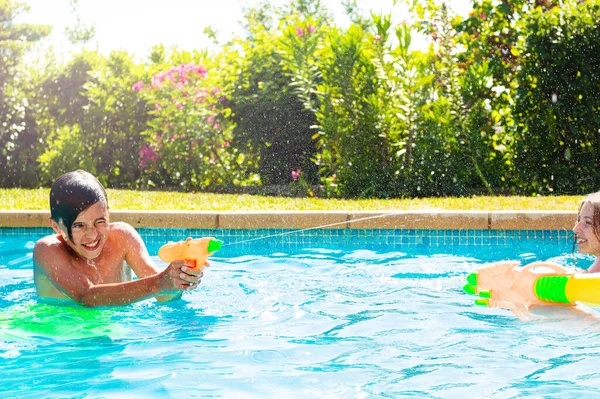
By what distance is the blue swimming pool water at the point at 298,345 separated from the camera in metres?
3.70

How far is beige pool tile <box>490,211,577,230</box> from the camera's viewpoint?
7480 mm

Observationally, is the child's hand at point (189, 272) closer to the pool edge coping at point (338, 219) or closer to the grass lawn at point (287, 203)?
the pool edge coping at point (338, 219)

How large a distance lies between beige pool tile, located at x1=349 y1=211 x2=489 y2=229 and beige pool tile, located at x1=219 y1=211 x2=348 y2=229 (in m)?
0.14

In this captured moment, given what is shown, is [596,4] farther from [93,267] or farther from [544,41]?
[93,267]

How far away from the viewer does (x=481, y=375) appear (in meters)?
3.84

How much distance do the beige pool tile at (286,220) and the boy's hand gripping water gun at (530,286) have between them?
416 centimetres

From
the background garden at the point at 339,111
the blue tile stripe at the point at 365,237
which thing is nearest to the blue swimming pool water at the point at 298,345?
the blue tile stripe at the point at 365,237

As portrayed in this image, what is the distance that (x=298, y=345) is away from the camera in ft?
14.5

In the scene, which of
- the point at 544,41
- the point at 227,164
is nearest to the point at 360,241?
the point at 544,41

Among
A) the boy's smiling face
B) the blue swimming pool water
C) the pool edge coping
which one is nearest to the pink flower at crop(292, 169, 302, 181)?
the pool edge coping

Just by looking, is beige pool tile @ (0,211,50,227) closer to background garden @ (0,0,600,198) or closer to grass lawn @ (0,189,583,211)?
grass lawn @ (0,189,583,211)

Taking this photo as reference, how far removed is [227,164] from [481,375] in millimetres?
9097

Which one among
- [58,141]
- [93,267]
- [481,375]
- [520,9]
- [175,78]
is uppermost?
[520,9]

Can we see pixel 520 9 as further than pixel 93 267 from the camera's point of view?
Yes
